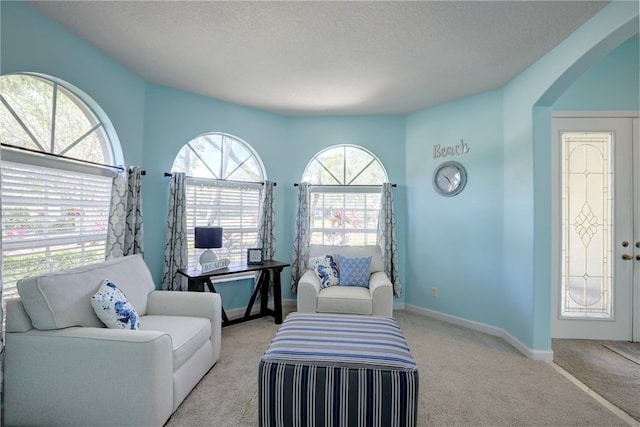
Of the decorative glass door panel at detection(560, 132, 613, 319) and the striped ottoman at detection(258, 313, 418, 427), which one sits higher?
the decorative glass door panel at detection(560, 132, 613, 319)

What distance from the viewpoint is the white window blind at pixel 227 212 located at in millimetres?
3441

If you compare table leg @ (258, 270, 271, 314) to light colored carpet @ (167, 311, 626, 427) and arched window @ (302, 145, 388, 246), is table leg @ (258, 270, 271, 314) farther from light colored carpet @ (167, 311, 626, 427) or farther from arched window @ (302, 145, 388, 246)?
arched window @ (302, 145, 388, 246)

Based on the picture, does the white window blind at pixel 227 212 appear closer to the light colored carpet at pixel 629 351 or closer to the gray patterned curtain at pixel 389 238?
the gray patterned curtain at pixel 389 238

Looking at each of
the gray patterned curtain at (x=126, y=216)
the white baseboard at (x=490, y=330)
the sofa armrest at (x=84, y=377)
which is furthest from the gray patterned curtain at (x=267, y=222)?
the sofa armrest at (x=84, y=377)

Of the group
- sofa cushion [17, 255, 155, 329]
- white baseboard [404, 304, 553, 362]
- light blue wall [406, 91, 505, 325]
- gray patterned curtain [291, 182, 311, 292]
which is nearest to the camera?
sofa cushion [17, 255, 155, 329]

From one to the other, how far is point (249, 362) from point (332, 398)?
119 cm

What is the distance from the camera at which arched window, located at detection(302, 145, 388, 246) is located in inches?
161

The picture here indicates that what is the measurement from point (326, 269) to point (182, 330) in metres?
1.78

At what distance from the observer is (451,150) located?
Result: 3572 millimetres

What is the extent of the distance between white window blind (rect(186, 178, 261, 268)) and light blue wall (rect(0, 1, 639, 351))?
13.2 inches

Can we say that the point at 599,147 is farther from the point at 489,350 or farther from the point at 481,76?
the point at 489,350

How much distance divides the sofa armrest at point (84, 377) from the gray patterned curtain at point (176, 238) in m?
1.40

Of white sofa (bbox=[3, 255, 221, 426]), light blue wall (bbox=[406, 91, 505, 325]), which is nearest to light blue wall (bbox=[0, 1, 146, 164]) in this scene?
white sofa (bbox=[3, 255, 221, 426])

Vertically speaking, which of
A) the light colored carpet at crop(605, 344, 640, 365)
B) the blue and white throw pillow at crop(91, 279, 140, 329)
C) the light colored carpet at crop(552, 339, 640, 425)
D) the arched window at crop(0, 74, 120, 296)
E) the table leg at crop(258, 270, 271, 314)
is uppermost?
the arched window at crop(0, 74, 120, 296)
